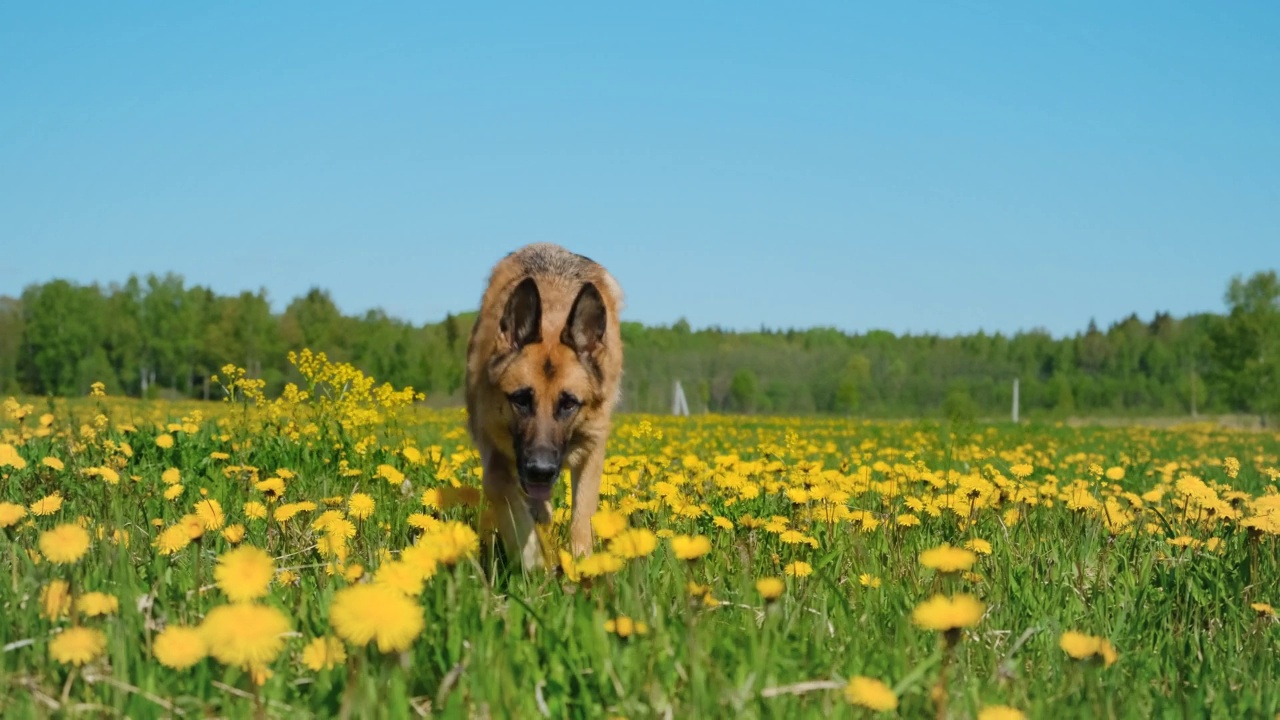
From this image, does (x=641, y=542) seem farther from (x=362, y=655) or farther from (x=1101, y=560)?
(x=1101, y=560)

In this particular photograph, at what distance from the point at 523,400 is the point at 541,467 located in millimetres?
457

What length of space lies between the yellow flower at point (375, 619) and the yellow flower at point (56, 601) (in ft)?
2.63

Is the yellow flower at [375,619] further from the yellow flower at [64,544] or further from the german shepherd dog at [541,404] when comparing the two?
the german shepherd dog at [541,404]

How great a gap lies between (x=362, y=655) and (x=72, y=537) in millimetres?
951

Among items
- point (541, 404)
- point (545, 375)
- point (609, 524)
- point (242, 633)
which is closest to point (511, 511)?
point (541, 404)

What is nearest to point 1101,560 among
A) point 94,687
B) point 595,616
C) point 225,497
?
point 595,616

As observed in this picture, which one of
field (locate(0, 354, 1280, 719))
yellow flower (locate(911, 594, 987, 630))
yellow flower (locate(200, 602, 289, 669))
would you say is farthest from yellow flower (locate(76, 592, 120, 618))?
yellow flower (locate(911, 594, 987, 630))

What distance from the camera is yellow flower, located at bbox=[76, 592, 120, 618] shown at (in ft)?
6.99

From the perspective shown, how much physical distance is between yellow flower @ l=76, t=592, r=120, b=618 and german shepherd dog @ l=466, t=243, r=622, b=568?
2.17 meters

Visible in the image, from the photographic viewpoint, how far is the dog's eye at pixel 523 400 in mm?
4684

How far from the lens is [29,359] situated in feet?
274

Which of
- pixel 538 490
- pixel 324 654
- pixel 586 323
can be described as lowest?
pixel 324 654

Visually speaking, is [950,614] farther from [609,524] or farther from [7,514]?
[7,514]

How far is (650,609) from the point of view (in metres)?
2.51
